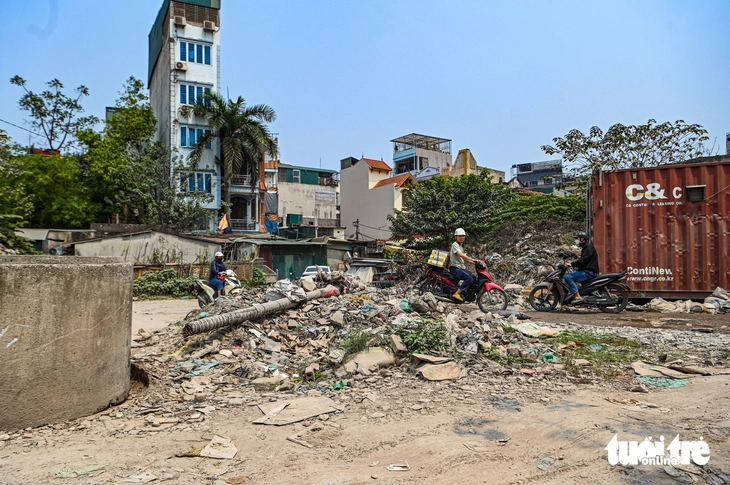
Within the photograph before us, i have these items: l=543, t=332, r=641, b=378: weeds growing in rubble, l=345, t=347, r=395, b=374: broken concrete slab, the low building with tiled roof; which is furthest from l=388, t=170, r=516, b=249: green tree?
the low building with tiled roof

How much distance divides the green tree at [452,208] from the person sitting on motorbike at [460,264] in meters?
10.7

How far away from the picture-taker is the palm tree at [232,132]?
3075 centimetres

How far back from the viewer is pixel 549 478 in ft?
9.72

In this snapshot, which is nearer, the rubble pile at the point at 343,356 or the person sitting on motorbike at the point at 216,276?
the rubble pile at the point at 343,356

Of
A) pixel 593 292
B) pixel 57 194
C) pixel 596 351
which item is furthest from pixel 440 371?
pixel 57 194

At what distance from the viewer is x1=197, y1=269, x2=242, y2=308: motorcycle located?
36.1ft

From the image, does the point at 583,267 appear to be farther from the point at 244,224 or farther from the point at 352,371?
the point at 244,224

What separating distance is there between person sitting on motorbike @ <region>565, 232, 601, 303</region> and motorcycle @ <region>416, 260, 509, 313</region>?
121 centimetres

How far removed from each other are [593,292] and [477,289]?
2137mm

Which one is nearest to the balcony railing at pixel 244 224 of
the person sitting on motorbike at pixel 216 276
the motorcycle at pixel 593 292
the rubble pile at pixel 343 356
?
the person sitting on motorbike at pixel 216 276

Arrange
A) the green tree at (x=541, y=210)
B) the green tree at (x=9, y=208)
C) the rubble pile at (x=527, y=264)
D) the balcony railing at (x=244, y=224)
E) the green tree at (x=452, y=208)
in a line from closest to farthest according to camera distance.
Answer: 1. the rubble pile at (x=527, y=264)
2. the green tree at (x=9, y=208)
3. the green tree at (x=541, y=210)
4. the green tree at (x=452, y=208)
5. the balcony railing at (x=244, y=224)

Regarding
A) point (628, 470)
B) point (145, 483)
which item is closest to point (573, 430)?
point (628, 470)

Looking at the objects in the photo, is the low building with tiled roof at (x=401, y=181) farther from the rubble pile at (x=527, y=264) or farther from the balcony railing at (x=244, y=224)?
the rubble pile at (x=527, y=264)

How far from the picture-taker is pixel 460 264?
9.34 meters
